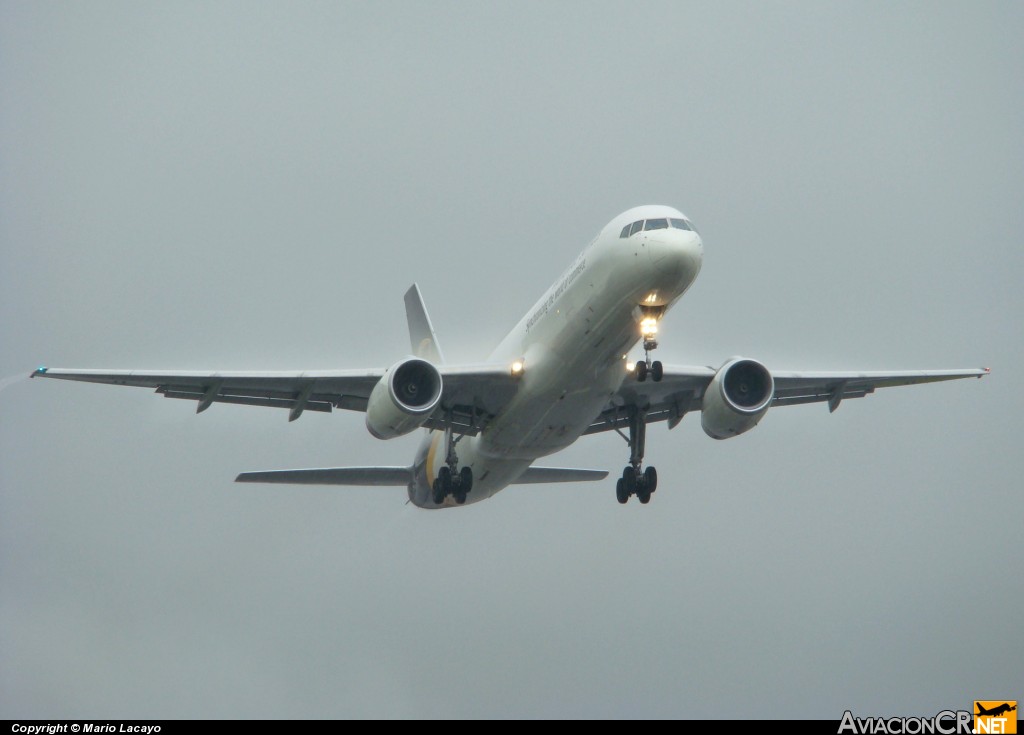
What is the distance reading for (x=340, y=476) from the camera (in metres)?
43.2

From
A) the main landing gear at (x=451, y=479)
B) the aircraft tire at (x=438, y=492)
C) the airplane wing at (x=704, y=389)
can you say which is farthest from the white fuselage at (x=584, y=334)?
the airplane wing at (x=704, y=389)

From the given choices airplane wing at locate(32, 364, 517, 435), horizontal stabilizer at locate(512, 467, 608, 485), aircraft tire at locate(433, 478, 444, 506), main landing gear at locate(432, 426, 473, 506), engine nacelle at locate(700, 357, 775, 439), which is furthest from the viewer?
horizontal stabilizer at locate(512, 467, 608, 485)

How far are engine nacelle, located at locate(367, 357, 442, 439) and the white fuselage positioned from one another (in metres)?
2.35

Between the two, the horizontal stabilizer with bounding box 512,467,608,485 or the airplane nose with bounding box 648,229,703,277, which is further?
the horizontal stabilizer with bounding box 512,467,608,485

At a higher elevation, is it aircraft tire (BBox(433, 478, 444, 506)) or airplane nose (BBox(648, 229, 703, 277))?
airplane nose (BBox(648, 229, 703, 277))

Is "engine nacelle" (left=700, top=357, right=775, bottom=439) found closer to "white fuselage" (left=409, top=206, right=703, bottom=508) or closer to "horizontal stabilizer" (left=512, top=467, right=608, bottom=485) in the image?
"white fuselage" (left=409, top=206, right=703, bottom=508)

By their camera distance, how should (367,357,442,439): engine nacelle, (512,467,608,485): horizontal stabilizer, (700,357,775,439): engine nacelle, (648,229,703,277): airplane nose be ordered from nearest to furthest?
(648,229,703,277): airplane nose, (367,357,442,439): engine nacelle, (700,357,775,439): engine nacelle, (512,467,608,485): horizontal stabilizer

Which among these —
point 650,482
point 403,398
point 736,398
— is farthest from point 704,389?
point 403,398

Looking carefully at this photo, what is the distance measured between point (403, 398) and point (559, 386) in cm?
392
